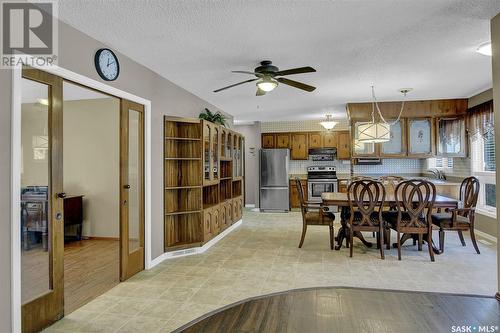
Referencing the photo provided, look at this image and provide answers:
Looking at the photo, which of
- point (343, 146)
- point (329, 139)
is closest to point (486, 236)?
point (343, 146)

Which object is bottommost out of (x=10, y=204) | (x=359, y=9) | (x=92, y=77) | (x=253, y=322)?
(x=253, y=322)

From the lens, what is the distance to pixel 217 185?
5164mm

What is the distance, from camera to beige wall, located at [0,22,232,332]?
195cm

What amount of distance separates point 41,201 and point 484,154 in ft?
21.3

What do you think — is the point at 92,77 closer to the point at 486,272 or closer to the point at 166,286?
the point at 166,286

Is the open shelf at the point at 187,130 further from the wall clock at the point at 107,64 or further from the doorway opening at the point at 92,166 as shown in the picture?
the doorway opening at the point at 92,166

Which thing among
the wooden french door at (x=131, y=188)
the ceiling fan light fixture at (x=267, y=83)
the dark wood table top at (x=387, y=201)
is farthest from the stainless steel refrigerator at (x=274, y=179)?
the wooden french door at (x=131, y=188)

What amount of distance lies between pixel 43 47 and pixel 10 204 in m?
1.23

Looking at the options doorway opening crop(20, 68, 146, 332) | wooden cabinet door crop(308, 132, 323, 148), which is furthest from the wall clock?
wooden cabinet door crop(308, 132, 323, 148)

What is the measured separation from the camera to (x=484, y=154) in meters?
5.18

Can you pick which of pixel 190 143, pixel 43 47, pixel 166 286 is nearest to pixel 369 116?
pixel 190 143

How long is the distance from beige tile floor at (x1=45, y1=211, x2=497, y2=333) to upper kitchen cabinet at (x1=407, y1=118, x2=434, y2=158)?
1.91 metres

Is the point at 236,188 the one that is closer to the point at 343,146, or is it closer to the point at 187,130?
the point at 187,130

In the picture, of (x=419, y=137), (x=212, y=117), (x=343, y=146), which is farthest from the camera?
(x=343, y=146)
